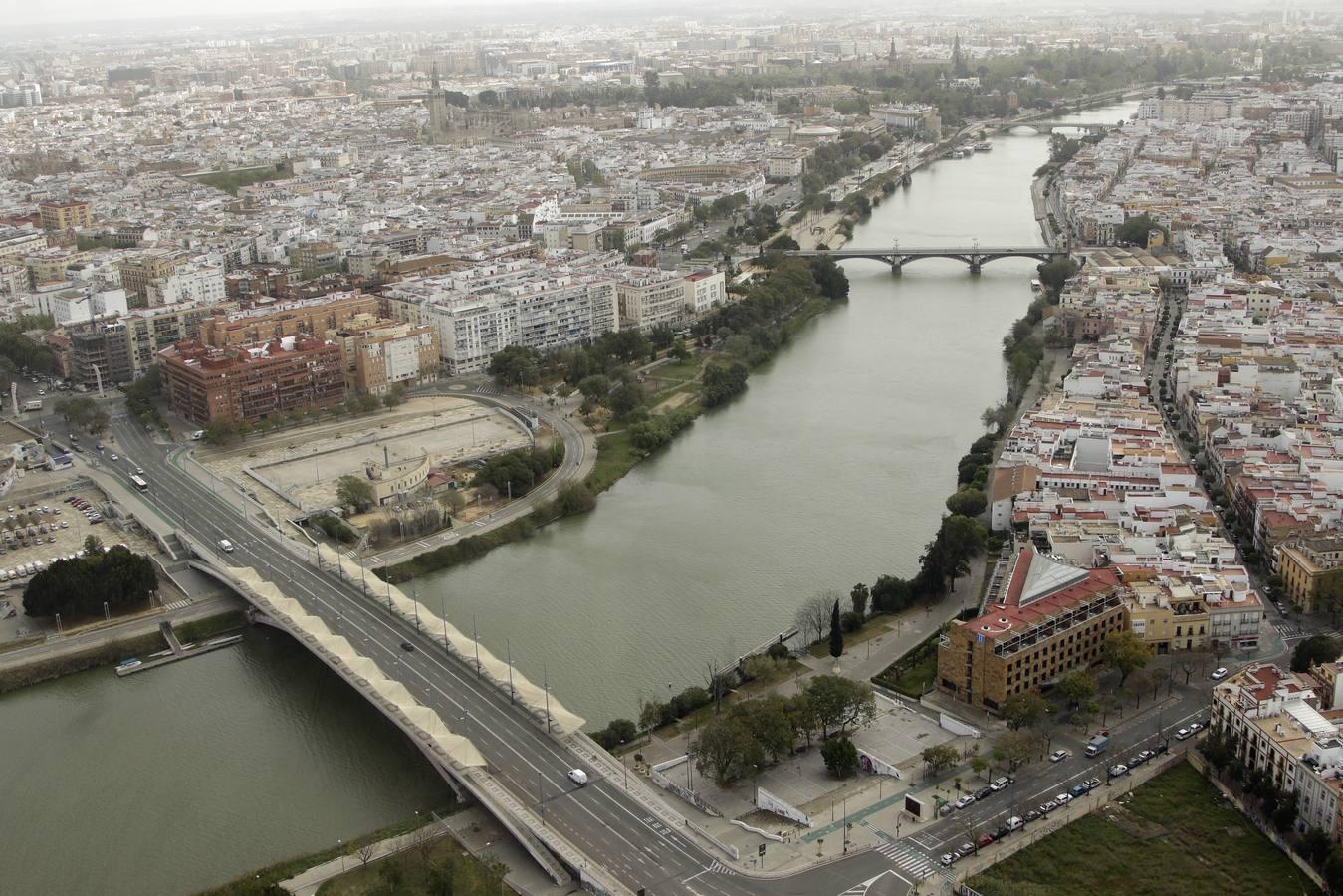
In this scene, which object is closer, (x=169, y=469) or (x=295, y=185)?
(x=169, y=469)

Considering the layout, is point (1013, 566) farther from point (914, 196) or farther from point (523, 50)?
point (523, 50)

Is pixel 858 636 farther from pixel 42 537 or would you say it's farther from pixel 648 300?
pixel 648 300

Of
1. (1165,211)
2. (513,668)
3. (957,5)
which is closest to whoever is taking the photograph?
(513,668)

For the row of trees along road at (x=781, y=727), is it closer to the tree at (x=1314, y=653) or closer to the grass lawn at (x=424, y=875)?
the grass lawn at (x=424, y=875)

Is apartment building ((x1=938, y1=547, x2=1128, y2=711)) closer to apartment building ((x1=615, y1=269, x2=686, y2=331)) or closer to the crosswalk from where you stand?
the crosswalk

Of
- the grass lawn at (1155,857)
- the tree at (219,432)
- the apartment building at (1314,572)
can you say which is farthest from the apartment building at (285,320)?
the grass lawn at (1155,857)

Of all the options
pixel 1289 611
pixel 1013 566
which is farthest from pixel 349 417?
pixel 1289 611

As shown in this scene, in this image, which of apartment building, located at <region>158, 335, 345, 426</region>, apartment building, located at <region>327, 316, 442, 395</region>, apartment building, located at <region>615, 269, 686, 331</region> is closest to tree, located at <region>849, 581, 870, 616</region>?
apartment building, located at <region>158, 335, 345, 426</region>
